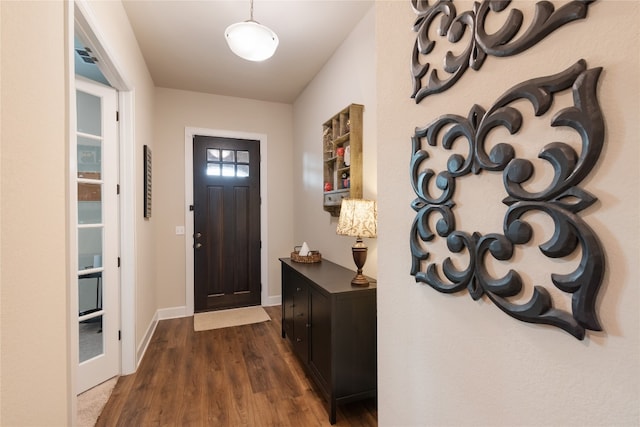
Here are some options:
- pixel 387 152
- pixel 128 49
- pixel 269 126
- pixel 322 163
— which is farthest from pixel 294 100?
pixel 387 152

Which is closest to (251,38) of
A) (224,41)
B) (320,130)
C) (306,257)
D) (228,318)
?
(224,41)

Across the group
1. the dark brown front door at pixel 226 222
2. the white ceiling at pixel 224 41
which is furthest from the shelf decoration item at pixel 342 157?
the dark brown front door at pixel 226 222

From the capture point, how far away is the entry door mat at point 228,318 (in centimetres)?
334

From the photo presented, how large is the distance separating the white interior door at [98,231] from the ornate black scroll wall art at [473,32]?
2.33 m

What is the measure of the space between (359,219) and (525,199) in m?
1.38

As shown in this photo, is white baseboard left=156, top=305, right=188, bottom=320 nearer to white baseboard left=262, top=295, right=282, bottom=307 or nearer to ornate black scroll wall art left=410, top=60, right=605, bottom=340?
white baseboard left=262, top=295, right=282, bottom=307

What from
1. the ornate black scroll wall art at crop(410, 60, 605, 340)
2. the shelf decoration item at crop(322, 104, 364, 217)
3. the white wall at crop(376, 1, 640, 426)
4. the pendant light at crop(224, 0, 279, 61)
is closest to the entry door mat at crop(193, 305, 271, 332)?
the shelf decoration item at crop(322, 104, 364, 217)

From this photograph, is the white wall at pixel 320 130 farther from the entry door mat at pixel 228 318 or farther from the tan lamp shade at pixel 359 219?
the entry door mat at pixel 228 318

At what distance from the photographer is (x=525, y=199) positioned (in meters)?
0.66

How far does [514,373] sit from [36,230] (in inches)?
58.7

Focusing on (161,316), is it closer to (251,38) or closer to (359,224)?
(359,224)

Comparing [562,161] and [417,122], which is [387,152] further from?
[562,161]

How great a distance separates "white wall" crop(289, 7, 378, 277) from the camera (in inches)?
90.1

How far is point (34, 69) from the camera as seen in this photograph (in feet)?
3.16
